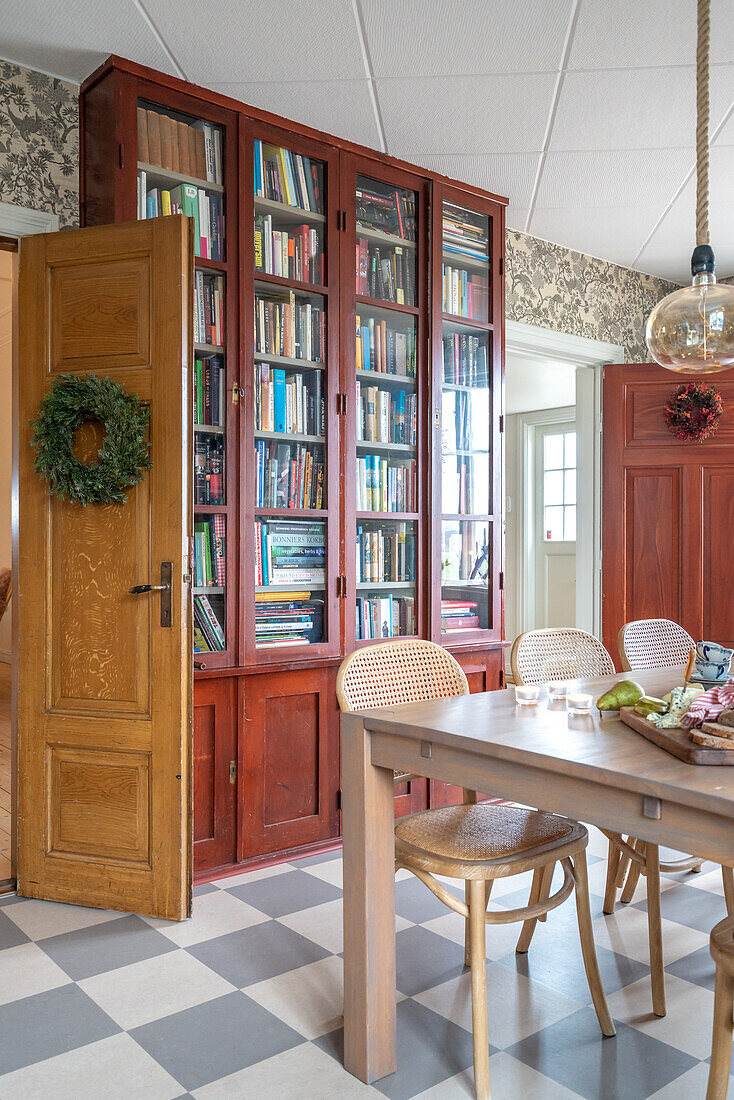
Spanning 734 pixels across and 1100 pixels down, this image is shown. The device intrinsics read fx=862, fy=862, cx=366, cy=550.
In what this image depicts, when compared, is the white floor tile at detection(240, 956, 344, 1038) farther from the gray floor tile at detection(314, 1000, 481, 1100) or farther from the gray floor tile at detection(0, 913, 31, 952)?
the gray floor tile at detection(0, 913, 31, 952)

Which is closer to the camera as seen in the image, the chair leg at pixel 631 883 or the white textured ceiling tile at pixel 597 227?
the chair leg at pixel 631 883

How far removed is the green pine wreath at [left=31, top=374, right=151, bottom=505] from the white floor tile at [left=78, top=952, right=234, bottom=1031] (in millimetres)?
1362

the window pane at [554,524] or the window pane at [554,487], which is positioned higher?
the window pane at [554,487]

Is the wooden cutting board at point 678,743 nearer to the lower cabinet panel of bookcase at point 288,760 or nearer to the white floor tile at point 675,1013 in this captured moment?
the white floor tile at point 675,1013

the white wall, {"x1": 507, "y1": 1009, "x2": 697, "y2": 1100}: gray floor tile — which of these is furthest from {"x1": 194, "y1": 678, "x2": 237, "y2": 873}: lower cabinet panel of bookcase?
the white wall

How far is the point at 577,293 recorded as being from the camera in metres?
4.82

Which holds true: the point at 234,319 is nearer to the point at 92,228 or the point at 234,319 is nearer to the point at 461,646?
the point at 92,228

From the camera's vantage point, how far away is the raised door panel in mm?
4715

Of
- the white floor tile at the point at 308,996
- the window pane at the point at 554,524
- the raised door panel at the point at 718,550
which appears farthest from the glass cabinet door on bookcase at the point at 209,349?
the window pane at the point at 554,524

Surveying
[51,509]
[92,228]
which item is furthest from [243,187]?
[51,509]

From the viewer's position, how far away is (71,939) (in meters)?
2.53

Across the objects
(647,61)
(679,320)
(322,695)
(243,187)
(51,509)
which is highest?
(647,61)

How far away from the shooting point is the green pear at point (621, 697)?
1915 millimetres

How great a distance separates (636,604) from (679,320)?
3.05 metres
